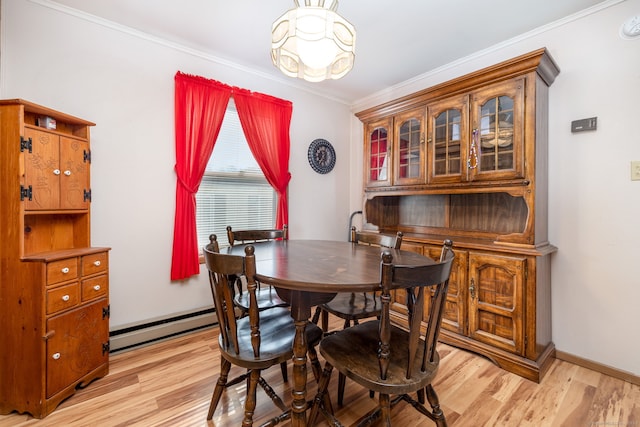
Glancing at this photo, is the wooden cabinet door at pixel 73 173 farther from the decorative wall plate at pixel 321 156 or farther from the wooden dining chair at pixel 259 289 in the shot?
the decorative wall plate at pixel 321 156

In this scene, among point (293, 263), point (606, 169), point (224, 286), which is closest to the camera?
point (224, 286)

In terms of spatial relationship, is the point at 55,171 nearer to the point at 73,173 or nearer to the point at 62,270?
the point at 73,173

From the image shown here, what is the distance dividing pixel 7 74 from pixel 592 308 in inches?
170

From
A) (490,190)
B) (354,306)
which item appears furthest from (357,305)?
(490,190)

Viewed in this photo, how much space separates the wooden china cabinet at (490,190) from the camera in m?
1.99

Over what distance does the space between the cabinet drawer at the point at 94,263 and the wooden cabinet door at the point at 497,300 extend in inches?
105

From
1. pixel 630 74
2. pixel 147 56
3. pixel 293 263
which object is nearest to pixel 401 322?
pixel 293 263

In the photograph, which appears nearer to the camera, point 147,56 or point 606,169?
point 606,169

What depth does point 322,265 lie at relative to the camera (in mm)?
1460

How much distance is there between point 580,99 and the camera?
6.81 ft

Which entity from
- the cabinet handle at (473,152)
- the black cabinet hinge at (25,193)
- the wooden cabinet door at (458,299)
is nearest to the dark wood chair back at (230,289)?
the black cabinet hinge at (25,193)

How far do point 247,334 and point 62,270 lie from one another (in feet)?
3.83

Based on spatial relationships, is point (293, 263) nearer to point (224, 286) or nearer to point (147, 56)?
point (224, 286)

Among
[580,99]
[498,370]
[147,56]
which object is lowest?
Result: [498,370]
